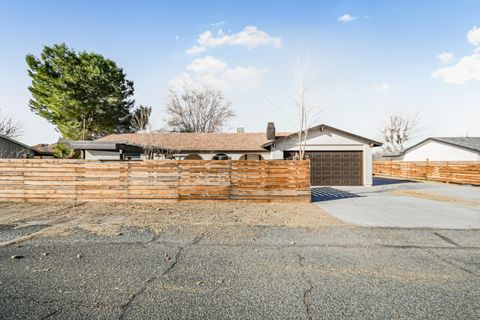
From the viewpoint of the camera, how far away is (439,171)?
20.6m

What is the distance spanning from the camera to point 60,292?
2996mm

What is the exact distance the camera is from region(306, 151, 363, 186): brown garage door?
657 inches

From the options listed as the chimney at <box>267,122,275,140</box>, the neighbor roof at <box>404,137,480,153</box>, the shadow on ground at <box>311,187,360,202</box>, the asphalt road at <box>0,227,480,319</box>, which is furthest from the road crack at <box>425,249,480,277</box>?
the neighbor roof at <box>404,137,480,153</box>

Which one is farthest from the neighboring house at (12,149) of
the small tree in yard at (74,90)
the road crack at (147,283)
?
the road crack at (147,283)

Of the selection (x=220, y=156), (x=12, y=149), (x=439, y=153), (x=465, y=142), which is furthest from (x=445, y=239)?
(x=12, y=149)

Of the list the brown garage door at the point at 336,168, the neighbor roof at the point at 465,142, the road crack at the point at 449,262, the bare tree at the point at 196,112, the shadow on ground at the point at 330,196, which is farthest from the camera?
the bare tree at the point at 196,112

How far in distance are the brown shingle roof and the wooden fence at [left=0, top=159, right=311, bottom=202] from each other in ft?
31.6

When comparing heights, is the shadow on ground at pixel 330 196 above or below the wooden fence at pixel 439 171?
below

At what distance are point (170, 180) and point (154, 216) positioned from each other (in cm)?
241

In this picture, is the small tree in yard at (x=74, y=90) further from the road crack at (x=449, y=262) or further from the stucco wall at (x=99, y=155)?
the road crack at (x=449, y=262)

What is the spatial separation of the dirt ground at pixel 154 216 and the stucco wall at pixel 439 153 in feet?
86.4

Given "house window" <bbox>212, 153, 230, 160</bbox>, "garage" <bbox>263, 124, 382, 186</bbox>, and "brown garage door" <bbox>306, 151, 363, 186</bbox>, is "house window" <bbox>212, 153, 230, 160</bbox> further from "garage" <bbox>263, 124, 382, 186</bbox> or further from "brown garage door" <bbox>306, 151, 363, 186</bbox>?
"brown garage door" <bbox>306, 151, 363, 186</bbox>

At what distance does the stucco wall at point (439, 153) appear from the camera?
2500 centimetres

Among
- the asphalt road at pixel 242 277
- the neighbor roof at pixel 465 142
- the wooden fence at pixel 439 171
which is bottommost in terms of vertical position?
the asphalt road at pixel 242 277
